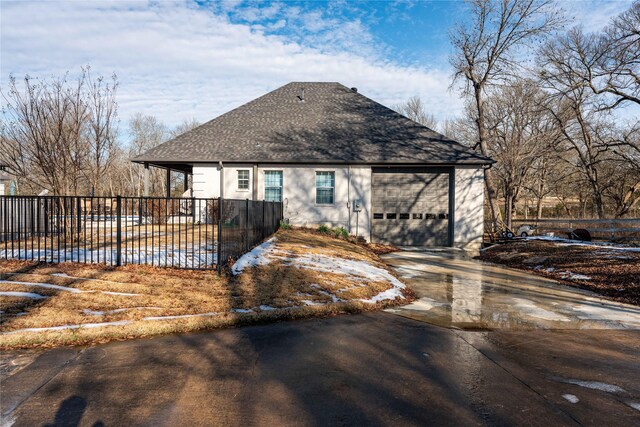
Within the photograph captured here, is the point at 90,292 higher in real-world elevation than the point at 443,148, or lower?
lower

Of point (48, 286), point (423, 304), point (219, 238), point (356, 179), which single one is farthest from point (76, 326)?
point (356, 179)

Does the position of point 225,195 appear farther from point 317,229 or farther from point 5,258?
point 5,258

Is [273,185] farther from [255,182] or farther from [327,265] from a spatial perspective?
[327,265]

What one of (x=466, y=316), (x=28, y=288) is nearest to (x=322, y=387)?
(x=466, y=316)

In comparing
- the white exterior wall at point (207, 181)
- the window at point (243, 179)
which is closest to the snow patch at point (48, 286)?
the white exterior wall at point (207, 181)

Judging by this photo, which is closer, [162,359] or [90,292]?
[162,359]

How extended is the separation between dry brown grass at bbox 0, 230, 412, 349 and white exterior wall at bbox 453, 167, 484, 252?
9362 millimetres

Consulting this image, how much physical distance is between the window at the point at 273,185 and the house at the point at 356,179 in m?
0.04

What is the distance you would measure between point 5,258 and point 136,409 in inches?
263

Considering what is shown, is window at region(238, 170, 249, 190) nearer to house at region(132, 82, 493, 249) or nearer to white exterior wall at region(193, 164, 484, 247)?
house at region(132, 82, 493, 249)

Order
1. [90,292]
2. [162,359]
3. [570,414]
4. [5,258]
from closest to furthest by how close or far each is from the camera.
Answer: [570,414], [162,359], [90,292], [5,258]

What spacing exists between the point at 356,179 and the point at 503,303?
32.1ft

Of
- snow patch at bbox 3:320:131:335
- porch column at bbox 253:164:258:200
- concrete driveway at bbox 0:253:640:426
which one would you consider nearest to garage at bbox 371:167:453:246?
porch column at bbox 253:164:258:200

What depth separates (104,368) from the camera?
147 inches
